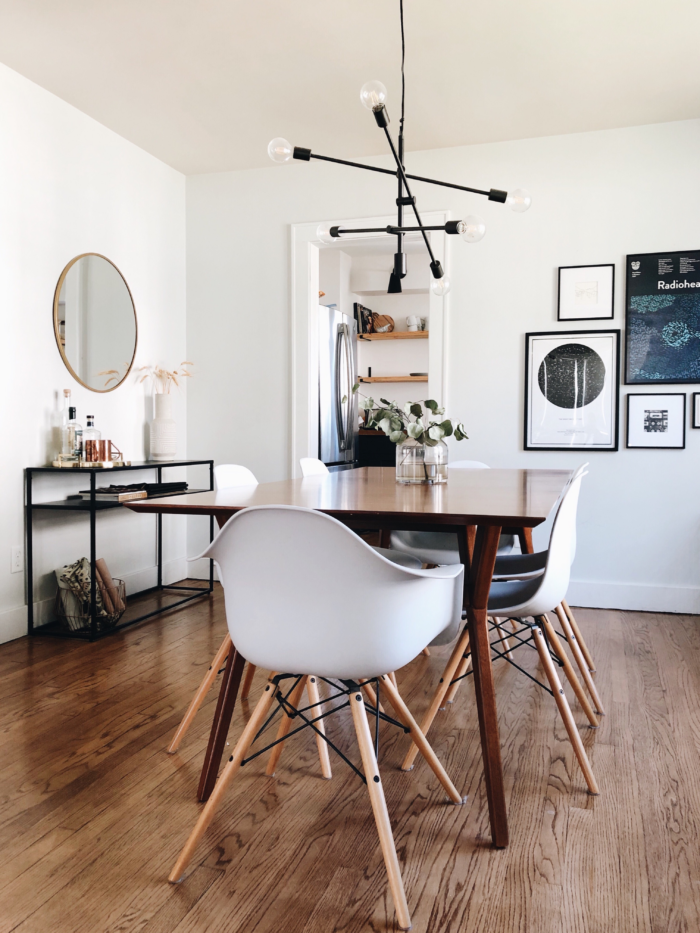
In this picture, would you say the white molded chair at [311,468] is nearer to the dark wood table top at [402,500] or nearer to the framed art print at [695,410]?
the dark wood table top at [402,500]

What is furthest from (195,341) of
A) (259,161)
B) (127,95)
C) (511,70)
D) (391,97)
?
(511,70)

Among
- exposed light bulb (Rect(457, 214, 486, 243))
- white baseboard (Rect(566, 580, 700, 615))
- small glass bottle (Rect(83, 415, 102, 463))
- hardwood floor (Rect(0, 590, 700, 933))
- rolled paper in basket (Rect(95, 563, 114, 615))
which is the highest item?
exposed light bulb (Rect(457, 214, 486, 243))

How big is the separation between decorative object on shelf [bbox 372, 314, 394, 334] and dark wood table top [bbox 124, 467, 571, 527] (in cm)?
407

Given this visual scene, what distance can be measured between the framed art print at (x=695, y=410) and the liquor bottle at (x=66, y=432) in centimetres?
319

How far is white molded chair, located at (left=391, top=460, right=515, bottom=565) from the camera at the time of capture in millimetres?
2930

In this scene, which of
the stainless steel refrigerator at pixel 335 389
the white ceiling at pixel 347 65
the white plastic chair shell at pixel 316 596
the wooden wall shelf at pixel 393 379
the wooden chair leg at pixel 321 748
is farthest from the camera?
the wooden wall shelf at pixel 393 379

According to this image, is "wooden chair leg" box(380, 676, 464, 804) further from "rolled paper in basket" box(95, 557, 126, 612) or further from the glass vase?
"rolled paper in basket" box(95, 557, 126, 612)

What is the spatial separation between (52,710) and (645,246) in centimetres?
358

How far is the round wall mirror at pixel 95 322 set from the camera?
144 inches

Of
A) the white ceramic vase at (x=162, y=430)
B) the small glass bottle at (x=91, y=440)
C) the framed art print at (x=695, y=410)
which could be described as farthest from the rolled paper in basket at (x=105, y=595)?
the framed art print at (x=695, y=410)

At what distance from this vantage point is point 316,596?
4.68 feet

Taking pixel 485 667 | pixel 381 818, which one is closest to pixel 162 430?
pixel 485 667

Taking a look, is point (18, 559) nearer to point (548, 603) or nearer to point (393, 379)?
point (548, 603)

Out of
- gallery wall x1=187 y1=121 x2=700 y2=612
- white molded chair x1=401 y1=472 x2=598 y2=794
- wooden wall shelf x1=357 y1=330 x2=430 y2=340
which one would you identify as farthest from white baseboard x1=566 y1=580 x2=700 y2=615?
wooden wall shelf x1=357 y1=330 x2=430 y2=340
